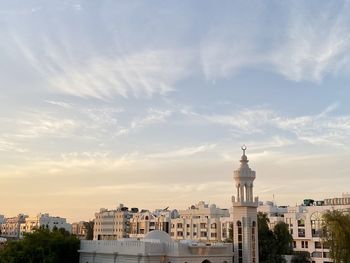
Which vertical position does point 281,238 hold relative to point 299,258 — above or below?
above

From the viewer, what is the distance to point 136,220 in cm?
12356

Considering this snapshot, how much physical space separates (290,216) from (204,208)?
29908 millimetres

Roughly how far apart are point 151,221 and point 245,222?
78353 mm

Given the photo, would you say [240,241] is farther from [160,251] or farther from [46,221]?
[46,221]

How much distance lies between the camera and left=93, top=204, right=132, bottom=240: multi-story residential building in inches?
5148

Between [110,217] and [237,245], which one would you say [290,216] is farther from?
[110,217]

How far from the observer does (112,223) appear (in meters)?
135

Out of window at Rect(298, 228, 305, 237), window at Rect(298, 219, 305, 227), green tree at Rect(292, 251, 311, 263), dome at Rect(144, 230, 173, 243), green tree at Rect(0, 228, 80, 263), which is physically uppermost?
window at Rect(298, 219, 305, 227)

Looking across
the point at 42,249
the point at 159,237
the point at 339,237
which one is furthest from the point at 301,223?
the point at 42,249

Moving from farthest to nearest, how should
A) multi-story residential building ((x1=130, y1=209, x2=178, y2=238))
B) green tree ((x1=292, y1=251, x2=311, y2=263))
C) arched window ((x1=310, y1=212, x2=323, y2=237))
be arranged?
multi-story residential building ((x1=130, y1=209, x2=178, y2=238))
arched window ((x1=310, y1=212, x2=323, y2=237))
green tree ((x1=292, y1=251, x2=311, y2=263))

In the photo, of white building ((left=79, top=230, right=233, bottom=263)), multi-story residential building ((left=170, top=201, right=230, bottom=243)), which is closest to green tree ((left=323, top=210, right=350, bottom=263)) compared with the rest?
white building ((left=79, top=230, right=233, bottom=263))

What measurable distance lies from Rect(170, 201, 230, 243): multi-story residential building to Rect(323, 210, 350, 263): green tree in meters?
56.6

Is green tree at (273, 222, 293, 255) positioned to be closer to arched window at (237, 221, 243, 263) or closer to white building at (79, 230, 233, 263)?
arched window at (237, 221, 243, 263)

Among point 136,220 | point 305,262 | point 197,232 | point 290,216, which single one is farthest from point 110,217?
point 305,262
